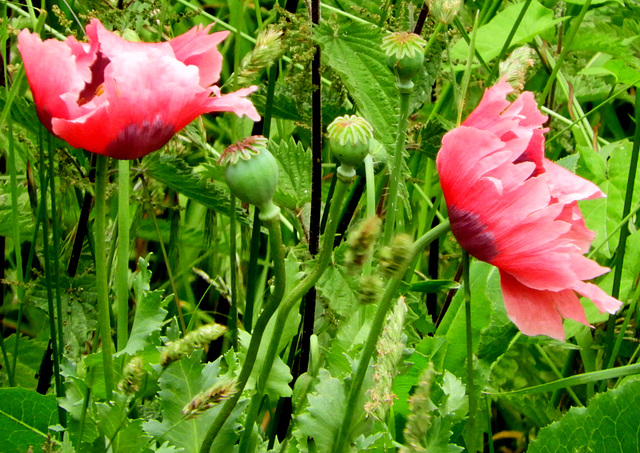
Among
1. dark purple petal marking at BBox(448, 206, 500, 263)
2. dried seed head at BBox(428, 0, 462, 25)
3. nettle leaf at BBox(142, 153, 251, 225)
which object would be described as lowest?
nettle leaf at BBox(142, 153, 251, 225)

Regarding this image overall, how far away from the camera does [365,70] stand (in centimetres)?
86

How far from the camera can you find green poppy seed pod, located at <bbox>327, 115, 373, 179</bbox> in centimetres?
50

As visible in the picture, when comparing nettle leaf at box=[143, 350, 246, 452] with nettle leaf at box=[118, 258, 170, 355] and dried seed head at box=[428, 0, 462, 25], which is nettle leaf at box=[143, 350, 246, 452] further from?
dried seed head at box=[428, 0, 462, 25]

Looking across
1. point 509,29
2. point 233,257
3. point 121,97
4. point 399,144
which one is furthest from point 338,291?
point 509,29

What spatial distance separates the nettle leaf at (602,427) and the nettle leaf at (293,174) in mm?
384

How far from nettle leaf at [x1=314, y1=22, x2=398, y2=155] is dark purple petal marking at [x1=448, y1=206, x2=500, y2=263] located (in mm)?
284

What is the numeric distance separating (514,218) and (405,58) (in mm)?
147

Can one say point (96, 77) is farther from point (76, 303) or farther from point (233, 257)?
point (76, 303)

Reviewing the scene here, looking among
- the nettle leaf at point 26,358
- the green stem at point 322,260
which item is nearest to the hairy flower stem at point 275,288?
the green stem at point 322,260

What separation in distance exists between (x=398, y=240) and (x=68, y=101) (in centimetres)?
25

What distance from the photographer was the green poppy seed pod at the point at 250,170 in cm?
48

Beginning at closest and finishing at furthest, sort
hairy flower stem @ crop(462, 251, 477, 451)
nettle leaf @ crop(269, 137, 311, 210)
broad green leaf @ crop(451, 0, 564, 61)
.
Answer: hairy flower stem @ crop(462, 251, 477, 451) < nettle leaf @ crop(269, 137, 311, 210) < broad green leaf @ crop(451, 0, 564, 61)

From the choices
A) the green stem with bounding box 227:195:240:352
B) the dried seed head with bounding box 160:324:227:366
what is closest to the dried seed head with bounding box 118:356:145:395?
the dried seed head with bounding box 160:324:227:366

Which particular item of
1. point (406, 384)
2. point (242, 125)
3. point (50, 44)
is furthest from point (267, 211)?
point (242, 125)
